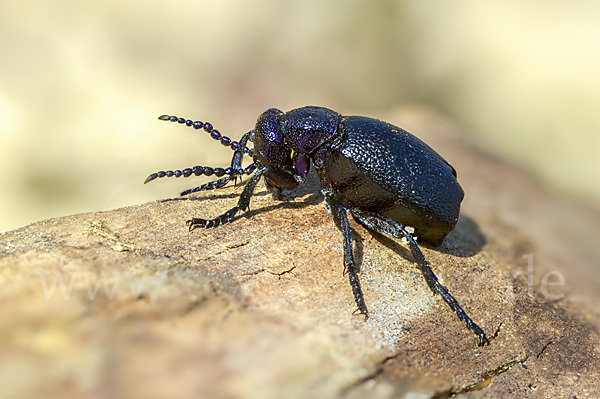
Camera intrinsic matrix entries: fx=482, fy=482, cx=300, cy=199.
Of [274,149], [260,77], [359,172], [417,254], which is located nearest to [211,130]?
[274,149]

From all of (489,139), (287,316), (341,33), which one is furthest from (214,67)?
(287,316)

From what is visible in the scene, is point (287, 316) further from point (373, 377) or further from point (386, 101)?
point (386, 101)

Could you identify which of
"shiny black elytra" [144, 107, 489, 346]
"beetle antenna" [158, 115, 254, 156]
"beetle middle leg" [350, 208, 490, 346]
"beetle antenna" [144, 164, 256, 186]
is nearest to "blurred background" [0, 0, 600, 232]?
"beetle antenna" [158, 115, 254, 156]

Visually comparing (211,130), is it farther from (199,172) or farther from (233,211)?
(233,211)

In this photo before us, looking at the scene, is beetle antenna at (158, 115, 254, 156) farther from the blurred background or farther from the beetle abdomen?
the blurred background

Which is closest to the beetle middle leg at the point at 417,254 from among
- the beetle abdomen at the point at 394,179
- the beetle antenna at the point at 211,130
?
the beetle abdomen at the point at 394,179

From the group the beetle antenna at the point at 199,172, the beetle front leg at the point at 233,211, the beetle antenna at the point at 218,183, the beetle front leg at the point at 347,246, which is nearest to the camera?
the beetle front leg at the point at 347,246

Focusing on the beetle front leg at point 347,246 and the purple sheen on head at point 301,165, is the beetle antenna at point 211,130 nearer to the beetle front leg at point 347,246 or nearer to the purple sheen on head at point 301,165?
the purple sheen on head at point 301,165
